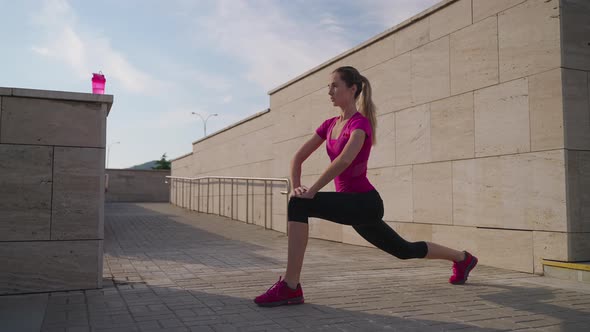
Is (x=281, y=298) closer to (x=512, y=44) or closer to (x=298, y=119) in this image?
(x=512, y=44)

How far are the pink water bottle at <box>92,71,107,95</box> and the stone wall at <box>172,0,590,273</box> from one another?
4.43 meters

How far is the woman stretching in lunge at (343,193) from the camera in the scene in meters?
3.67

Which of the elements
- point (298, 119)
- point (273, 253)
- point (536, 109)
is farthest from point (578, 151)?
point (298, 119)

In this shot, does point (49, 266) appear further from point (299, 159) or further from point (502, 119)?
point (502, 119)

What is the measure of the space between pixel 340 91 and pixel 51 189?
2.67m

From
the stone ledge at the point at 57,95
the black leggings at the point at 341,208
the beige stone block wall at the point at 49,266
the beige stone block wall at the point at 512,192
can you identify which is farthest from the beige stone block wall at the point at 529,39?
the beige stone block wall at the point at 49,266

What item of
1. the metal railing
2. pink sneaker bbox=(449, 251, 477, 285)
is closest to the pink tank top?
pink sneaker bbox=(449, 251, 477, 285)

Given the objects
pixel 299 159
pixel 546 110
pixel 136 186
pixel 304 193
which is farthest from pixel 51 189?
pixel 136 186

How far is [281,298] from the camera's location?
3785 mm

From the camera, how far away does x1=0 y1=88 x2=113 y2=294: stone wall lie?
433cm

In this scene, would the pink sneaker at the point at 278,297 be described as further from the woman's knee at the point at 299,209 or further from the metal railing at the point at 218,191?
the metal railing at the point at 218,191

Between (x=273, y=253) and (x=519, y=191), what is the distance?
11.9 feet

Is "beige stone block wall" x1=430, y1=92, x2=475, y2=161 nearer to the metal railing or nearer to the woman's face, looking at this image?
the woman's face

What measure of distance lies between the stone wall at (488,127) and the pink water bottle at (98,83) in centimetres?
443
